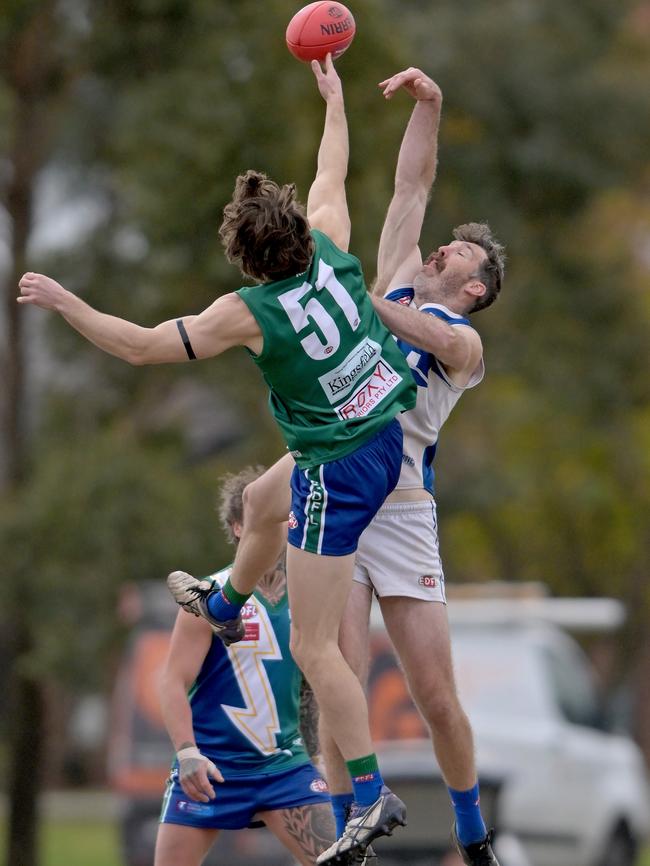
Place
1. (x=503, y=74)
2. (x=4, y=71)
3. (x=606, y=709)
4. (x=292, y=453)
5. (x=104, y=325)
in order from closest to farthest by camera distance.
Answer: (x=104, y=325)
(x=292, y=453)
(x=606, y=709)
(x=4, y=71)
(x=503, y=74)

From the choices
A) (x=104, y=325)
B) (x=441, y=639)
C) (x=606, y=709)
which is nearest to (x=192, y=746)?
(x=441, y=639)

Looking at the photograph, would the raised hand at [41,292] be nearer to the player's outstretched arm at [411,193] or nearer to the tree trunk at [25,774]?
the player's outstretched arm at [411,193]

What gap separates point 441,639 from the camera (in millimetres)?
6660

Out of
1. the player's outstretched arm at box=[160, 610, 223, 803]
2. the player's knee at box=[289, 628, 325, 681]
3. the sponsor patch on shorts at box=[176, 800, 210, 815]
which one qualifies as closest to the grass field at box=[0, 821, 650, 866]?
the sponsor patch on shorts at box=[176, 800, 210, 815]

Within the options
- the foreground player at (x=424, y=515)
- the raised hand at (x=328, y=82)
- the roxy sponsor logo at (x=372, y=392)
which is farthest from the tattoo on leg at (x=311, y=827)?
the raised hand at (x=328, y=82)

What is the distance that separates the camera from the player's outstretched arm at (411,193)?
7004mm

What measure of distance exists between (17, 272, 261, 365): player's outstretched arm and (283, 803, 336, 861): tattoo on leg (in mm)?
2291

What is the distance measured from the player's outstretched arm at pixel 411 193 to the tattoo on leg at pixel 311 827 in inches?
87.3

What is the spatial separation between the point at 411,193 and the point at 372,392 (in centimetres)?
111

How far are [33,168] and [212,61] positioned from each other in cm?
269

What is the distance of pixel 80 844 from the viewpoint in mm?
25875

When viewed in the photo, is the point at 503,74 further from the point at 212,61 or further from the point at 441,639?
the point at 441,639

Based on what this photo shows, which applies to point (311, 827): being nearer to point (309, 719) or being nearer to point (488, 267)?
point (309, 719)

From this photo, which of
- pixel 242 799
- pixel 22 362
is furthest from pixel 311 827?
pixel 22 362
